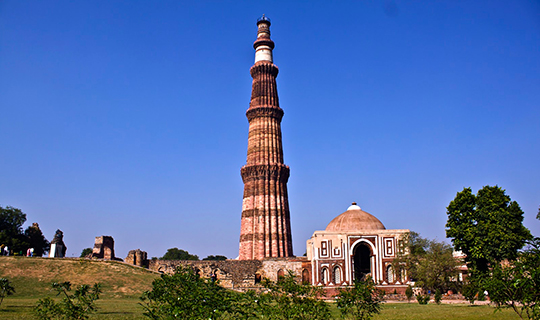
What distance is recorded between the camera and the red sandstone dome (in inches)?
1633

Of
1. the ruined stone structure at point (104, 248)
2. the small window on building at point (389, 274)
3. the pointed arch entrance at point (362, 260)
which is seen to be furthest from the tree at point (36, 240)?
the small window on building at point (389, 274)

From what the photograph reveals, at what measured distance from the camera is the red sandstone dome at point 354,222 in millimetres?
41491

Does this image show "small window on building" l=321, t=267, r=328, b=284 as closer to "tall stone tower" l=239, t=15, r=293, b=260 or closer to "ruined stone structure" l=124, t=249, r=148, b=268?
"tall stone tower" l=239, t=15, r=293, b=260

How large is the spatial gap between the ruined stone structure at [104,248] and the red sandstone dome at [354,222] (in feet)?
62.3

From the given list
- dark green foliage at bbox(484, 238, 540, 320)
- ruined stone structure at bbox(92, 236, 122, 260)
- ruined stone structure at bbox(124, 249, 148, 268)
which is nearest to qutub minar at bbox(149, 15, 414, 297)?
ruined stone structure at bbox(124, 249, 148, 268)

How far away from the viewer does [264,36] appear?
4934cm

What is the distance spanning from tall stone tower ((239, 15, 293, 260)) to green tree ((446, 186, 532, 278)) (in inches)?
675

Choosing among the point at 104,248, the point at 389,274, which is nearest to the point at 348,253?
the point at 389,274

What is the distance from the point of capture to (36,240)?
1928 inches

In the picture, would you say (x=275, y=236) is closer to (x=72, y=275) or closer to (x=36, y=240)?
(x=72, y=275)

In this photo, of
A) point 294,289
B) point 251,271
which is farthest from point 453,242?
point 294,289

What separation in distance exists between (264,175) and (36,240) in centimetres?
2433

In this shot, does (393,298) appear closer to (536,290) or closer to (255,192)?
(255,192)

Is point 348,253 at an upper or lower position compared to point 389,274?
upper
